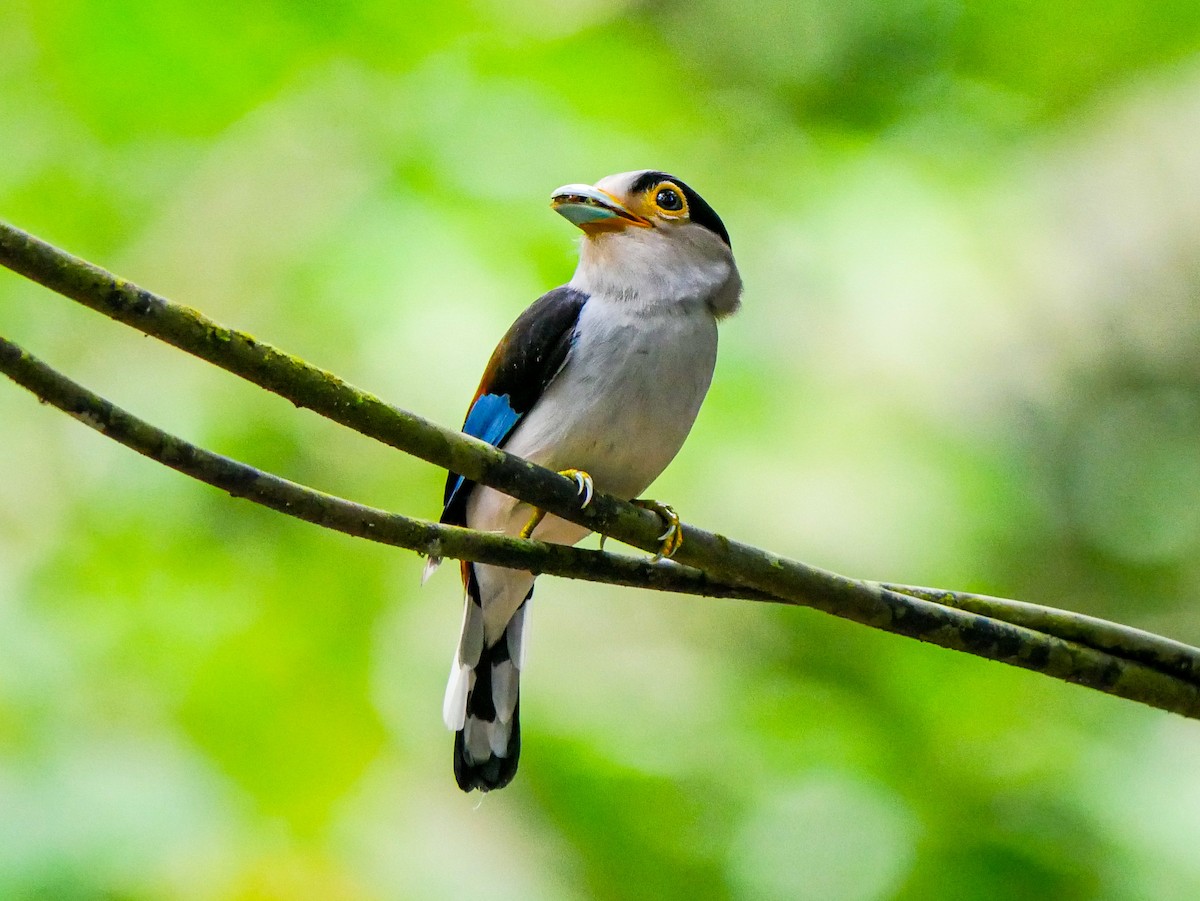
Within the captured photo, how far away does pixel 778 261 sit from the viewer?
14.9 ft

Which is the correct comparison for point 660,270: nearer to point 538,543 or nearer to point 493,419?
point 493,419

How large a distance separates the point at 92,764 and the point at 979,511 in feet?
8.62

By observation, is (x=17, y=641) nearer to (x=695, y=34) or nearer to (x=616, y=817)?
(x=616, y=817)

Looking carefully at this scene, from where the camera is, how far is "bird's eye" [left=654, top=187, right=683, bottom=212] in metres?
2.96

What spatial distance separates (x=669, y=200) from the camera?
297 cm

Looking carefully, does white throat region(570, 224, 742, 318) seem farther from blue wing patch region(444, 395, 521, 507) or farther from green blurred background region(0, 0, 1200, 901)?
green blurred background region(0, 0, 1200, 901)

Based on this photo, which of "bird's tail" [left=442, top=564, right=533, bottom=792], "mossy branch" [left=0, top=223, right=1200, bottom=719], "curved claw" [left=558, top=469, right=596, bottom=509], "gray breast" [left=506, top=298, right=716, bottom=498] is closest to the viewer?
"mossy branch" [left=0, top=223, right=1200, bottom=719]

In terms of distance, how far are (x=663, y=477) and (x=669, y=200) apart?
1.22 m

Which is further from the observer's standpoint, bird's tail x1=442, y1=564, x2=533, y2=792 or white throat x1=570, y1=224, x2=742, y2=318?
bird's tail x1=442, y1=564, x2=533, y2=792

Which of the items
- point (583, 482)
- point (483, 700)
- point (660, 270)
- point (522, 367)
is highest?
point (660, 270)

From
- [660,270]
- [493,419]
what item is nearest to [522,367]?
Answer: [493,419]

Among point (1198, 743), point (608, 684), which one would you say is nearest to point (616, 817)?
point (608, 684)

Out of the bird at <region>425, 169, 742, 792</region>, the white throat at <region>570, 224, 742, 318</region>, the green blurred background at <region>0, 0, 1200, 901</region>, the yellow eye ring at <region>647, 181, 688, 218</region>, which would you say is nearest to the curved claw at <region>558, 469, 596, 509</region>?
the bird at <region>425, 169, 742, 792</region>

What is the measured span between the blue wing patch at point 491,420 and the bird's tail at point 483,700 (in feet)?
1.01
